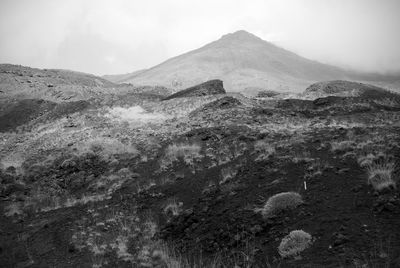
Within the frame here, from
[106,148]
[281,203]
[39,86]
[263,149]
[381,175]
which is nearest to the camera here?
[381,175]

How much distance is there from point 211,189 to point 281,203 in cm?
316

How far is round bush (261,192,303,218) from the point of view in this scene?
9.91 metres

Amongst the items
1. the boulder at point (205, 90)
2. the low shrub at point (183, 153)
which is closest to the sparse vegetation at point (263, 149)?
the low shrub at point (183, 153)

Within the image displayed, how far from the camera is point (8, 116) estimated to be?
116ft

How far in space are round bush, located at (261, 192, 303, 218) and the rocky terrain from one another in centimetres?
3

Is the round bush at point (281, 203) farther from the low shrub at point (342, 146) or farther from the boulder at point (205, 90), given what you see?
the boulder at point (205, 90)

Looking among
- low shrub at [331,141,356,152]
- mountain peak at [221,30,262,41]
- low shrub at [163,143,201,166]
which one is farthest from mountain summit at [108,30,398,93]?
low shrub at [331,141,356,152]

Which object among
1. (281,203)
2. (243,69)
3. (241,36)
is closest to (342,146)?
(281,203)

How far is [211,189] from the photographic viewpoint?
12.7 m

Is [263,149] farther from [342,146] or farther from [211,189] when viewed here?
[211,189]

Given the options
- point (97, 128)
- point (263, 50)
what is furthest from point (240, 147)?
point (263, 50)

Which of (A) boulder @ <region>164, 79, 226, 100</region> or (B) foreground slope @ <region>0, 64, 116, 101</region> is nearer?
(A) boulder @ <region>164, 79, 226, 100</region>

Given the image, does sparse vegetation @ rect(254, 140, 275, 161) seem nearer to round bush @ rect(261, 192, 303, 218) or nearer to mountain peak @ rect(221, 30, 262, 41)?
round bush @ rect(261, 192, 303, 218)

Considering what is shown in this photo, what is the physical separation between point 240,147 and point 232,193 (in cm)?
516
